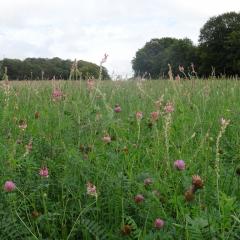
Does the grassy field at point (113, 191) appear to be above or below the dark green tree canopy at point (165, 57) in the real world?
below

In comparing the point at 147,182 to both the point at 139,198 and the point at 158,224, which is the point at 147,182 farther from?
the point at 158,224

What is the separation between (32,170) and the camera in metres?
2.48

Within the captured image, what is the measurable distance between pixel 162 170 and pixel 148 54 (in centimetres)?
4571

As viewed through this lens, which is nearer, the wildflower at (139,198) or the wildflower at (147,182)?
the wildflower at (139,198)

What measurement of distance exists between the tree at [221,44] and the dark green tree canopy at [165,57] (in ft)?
4.83

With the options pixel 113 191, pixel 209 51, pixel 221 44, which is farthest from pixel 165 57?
pixel 113 191

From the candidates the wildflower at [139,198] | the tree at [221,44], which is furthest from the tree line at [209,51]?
the wildflower at [139,198]

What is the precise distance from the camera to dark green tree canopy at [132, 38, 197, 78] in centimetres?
3784

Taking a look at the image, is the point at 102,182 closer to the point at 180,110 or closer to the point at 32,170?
the point at 32,170

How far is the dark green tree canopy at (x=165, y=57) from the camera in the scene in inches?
1490

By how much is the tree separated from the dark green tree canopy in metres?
1.47

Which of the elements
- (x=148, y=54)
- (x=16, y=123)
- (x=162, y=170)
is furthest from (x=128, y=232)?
(x=148, y=54)

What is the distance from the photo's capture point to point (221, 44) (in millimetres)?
38375

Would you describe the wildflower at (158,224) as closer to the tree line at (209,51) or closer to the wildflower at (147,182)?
the wildflower at (147,182)
